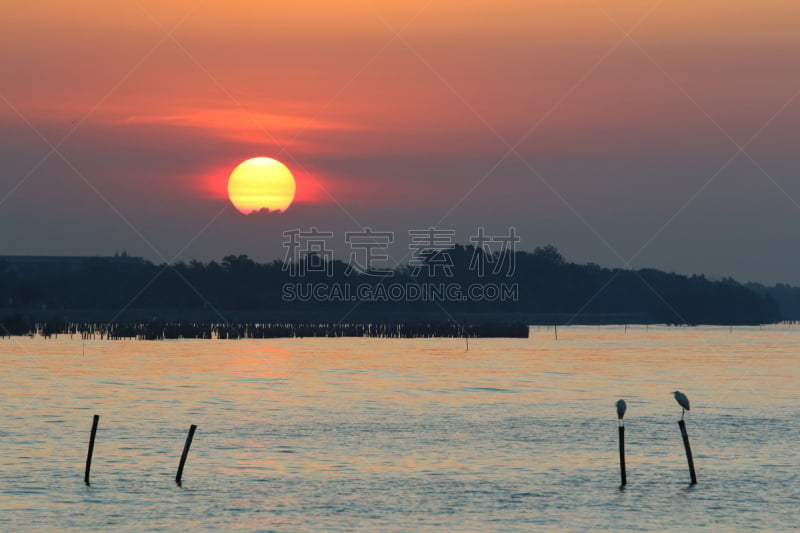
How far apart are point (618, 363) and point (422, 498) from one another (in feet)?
243

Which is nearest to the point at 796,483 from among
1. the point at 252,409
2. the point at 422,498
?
the point at 422,498

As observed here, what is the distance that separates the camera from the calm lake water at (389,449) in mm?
34062

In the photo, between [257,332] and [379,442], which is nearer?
[379,442]

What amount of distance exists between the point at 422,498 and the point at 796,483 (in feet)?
42.6

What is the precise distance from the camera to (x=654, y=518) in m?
33.9

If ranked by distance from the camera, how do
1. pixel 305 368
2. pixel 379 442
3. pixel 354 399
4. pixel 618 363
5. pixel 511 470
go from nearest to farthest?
pixel 511 470 < pixel 379 442 < pixel 354 399 < pixel 305 368 < pixel 618 363

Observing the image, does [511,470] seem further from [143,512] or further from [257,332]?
[257,332]

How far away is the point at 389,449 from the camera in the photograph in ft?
154

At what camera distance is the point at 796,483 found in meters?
39.5

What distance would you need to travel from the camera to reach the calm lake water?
34.1m

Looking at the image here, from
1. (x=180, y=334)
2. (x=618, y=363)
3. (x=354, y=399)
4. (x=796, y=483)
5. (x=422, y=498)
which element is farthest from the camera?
(x=180, y=334)

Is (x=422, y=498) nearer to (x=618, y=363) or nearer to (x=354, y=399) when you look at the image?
(x=354, y=399)

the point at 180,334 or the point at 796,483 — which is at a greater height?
the point at 180,334

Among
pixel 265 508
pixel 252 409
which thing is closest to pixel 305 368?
pixel 252 409
